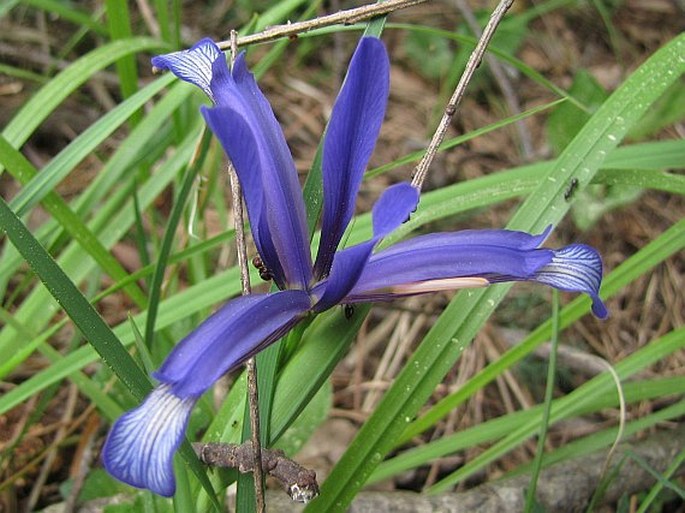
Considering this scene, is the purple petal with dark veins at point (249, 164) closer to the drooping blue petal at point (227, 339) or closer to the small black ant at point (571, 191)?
the drooping blue petal at point (227, 339)

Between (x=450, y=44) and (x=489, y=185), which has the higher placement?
(x=450, y=44)

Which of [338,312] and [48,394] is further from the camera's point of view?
[48,394]

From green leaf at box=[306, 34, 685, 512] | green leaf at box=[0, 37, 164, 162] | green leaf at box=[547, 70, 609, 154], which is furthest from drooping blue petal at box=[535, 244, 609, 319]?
green leaf at box=[0, 37, 164, 162]

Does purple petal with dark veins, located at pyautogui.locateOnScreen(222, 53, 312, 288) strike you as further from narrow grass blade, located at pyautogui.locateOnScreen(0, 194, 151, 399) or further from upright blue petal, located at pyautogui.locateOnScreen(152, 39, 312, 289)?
narrow grass blade, located at pyautogui.locateOnScreen(0, 194, 151, 399)

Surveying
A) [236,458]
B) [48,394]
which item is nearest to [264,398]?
[236,458]

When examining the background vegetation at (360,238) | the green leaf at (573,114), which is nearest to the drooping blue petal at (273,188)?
the background vegetation at (360,238)

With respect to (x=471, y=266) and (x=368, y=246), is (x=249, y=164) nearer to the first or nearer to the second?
(x=368, y=246)

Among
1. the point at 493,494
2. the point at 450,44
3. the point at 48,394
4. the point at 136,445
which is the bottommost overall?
the point at 136,445

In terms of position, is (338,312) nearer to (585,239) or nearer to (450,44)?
(585,239)
